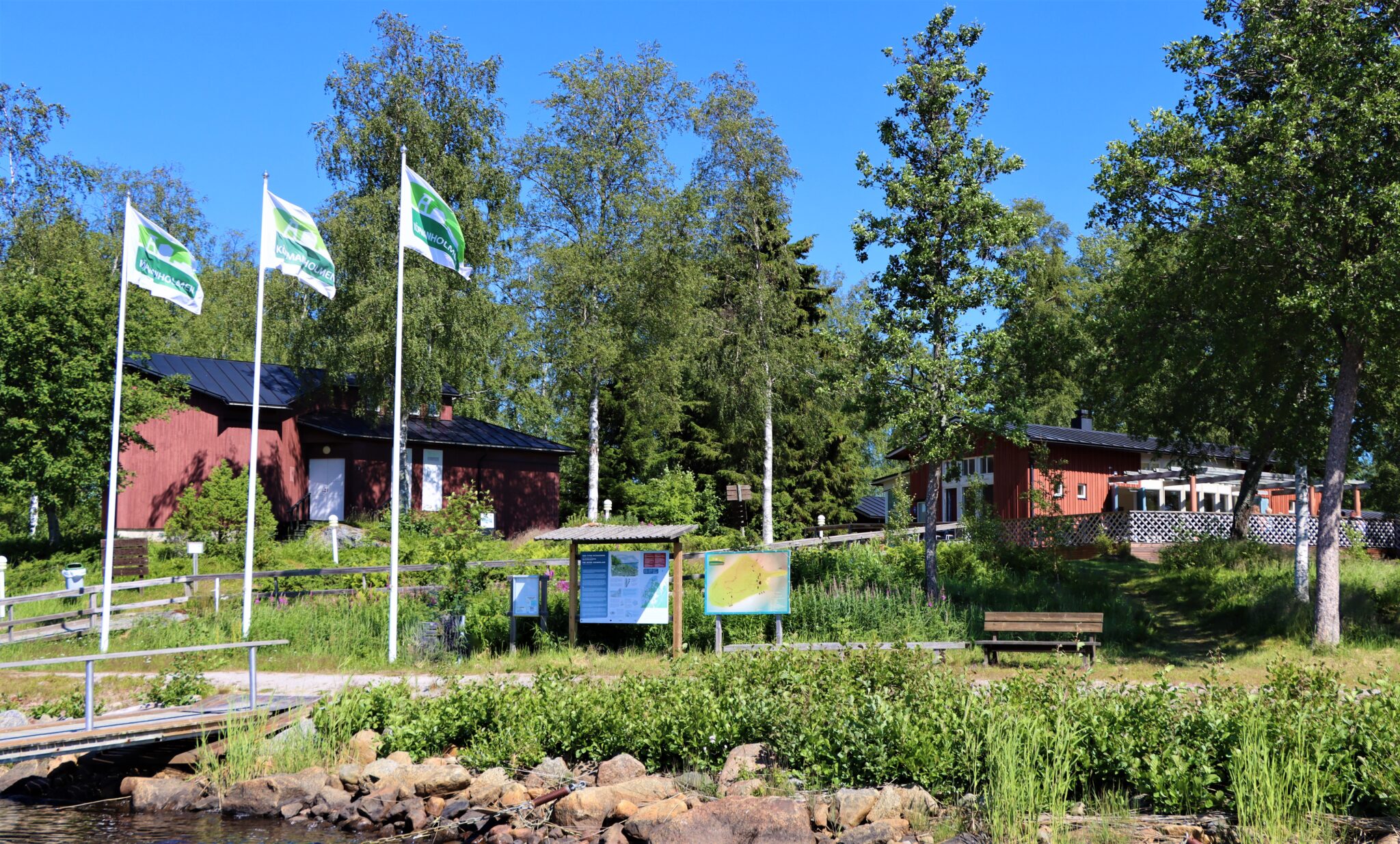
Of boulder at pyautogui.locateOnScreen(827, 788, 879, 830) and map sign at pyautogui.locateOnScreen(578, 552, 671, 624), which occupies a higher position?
map sign at pyautogui.locateOnScreen(578, 552, 671, 624)

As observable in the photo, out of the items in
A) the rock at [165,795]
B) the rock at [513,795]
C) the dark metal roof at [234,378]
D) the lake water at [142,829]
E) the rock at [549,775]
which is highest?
the dark metal roof at [234,378]

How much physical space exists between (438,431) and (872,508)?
24.5 meters

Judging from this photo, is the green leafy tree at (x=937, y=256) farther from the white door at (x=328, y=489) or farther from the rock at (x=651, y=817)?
the white door at (x=328, y=489)

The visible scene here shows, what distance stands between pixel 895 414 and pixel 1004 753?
12.1 metres

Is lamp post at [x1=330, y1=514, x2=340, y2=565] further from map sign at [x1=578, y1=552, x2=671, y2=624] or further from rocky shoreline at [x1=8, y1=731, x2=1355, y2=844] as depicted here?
rocky shoreline at [x1=8, y1=731, x2=1355, y2=844]

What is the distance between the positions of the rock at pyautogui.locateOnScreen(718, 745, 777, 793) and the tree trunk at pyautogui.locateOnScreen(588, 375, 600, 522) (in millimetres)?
24871

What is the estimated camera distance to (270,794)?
37.9 feet

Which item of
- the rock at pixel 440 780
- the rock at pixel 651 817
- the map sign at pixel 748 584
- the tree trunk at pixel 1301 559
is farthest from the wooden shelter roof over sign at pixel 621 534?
the tree trunk at pixel 1301 559

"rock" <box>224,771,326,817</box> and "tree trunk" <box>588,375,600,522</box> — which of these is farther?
"tree trunk" <box>588,375,600,522</box>

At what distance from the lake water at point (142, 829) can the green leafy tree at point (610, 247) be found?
24.9 meters

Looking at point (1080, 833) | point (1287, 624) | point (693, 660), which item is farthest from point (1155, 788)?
point (1287, 624)

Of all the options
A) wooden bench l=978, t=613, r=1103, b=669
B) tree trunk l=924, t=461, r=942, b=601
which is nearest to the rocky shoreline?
wooden bench l=978, t=613, r=1103, b=669

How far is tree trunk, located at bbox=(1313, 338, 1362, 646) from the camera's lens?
17.5 meters

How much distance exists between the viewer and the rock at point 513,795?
10922mm
